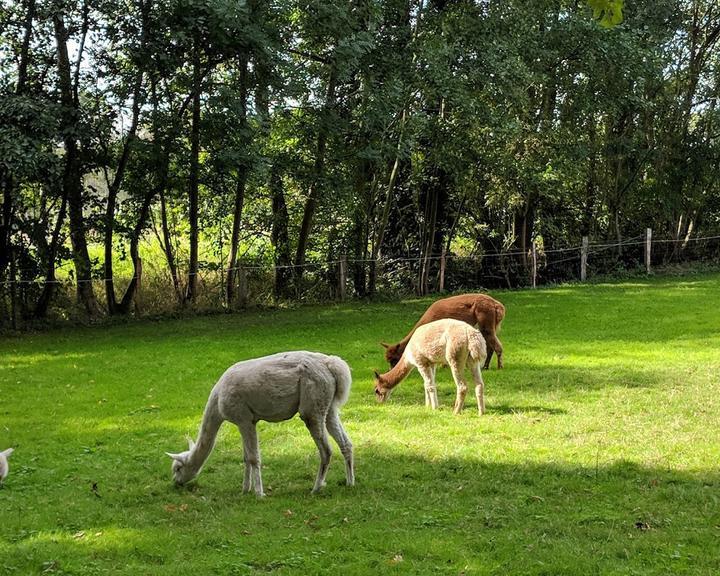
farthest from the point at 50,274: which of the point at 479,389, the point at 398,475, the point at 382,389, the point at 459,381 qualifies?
the point at 398,475

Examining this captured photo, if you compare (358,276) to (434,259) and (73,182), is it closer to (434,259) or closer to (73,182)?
(434,259)

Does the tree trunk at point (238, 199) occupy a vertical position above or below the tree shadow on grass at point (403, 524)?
above

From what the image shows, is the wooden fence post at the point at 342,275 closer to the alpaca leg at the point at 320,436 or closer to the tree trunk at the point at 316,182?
the tree trunk at the point at 316,182

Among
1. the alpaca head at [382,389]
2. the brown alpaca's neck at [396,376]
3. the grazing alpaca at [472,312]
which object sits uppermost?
the grazing alpaca at [472,312]

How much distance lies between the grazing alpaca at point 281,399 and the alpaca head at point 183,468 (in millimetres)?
189

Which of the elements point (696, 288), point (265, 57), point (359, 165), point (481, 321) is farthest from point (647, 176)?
point (481, 321)

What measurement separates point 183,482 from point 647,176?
26.2 m

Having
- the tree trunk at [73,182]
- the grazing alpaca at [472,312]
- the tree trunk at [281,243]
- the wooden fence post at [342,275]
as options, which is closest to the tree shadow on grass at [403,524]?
the grazing alpaca at [472,312]

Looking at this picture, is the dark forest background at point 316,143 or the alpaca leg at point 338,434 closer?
the alpaca leg at point 338,434

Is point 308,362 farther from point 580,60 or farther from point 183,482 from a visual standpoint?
point 580,60

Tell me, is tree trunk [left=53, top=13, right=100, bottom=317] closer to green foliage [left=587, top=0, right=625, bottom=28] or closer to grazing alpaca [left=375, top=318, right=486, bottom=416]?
grazing alpaca [left=375, top=318, right=486, bottom=416]

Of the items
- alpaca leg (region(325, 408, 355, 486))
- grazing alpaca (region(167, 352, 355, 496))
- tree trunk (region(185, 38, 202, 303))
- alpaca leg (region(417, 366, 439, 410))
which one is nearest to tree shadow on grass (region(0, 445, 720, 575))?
alpaca leg (region(325, 408, 355, 486))

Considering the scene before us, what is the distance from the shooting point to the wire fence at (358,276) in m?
20.1

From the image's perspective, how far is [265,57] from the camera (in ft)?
59.4
